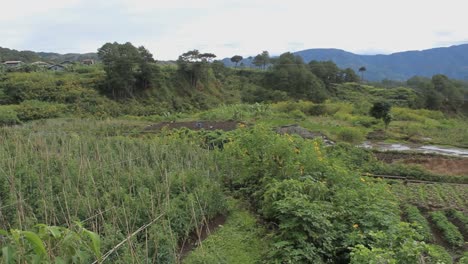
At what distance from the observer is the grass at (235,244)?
13.9ft

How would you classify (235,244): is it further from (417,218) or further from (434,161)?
(434,161)

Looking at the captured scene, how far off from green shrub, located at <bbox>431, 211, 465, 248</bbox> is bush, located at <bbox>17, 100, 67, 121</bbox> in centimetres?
1860

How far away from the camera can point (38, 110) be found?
19.2m

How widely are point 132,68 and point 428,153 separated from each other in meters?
19.9

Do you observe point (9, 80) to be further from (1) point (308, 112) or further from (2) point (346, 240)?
(2) point (346, 240)

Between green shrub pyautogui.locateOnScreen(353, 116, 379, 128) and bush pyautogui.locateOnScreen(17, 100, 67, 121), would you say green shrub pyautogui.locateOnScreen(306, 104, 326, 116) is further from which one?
bush pyautogui.locateOnScreen(17, 100, 67, 121)

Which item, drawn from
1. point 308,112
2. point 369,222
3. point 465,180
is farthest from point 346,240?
point 308,112

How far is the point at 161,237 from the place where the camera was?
4129mm

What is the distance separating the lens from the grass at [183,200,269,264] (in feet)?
13.9

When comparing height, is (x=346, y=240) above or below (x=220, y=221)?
above

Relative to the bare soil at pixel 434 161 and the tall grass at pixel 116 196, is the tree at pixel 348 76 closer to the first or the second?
the bare soil at pixel 434 161

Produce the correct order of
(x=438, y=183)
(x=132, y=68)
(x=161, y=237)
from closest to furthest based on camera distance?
(x=161, y=237) < (x=438, y=183) < (x=132, y=68)

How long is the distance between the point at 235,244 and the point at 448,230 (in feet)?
13.6

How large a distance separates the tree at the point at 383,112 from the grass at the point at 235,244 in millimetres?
16387
